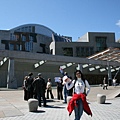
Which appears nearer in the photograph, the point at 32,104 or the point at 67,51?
the point at 32,104

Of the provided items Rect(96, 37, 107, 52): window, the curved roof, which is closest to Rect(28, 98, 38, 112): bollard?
Rect(96, 37, 107, 52): window

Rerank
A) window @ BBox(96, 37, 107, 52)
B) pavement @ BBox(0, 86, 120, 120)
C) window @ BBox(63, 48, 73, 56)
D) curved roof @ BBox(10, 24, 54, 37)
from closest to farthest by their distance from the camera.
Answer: pavement @ BBox(0, 86, 120, 120), window @ BBox(63, 48, 73, 56), window @ BBox(96, 37, 107, 52), curved roof @ BBox(10, 24, 54, 37)

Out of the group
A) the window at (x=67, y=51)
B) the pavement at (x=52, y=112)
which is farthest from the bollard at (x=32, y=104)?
the window at (x=67, y=51)

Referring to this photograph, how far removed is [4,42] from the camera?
58.9m

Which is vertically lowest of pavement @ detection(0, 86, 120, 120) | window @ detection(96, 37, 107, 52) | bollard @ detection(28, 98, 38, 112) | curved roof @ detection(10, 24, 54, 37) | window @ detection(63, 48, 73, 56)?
pavement @ detection(0, 86, 120, 120)

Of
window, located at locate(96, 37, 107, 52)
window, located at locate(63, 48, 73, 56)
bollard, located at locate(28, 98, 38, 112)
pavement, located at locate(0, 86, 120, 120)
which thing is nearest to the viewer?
pavement, located at locate(0, 86, 120, 120)

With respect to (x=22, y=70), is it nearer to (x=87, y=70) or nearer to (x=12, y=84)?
(x=12, y=84)

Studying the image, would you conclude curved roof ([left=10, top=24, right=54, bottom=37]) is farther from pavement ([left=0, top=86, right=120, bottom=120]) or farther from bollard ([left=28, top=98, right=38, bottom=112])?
bollard ([left=28, top=98, right=38, bottom=112])

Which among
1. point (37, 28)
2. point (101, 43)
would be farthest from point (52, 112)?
point (37, 28)

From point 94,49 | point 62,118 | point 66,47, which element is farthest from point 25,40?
point 62,118

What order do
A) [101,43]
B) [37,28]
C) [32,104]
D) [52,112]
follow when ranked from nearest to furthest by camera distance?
[52,112], [32,104], [101,43], [37,28]

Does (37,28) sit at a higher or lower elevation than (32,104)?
higher

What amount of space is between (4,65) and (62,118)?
25.6 metres

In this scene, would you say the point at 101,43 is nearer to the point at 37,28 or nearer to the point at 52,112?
the point at 37,28
